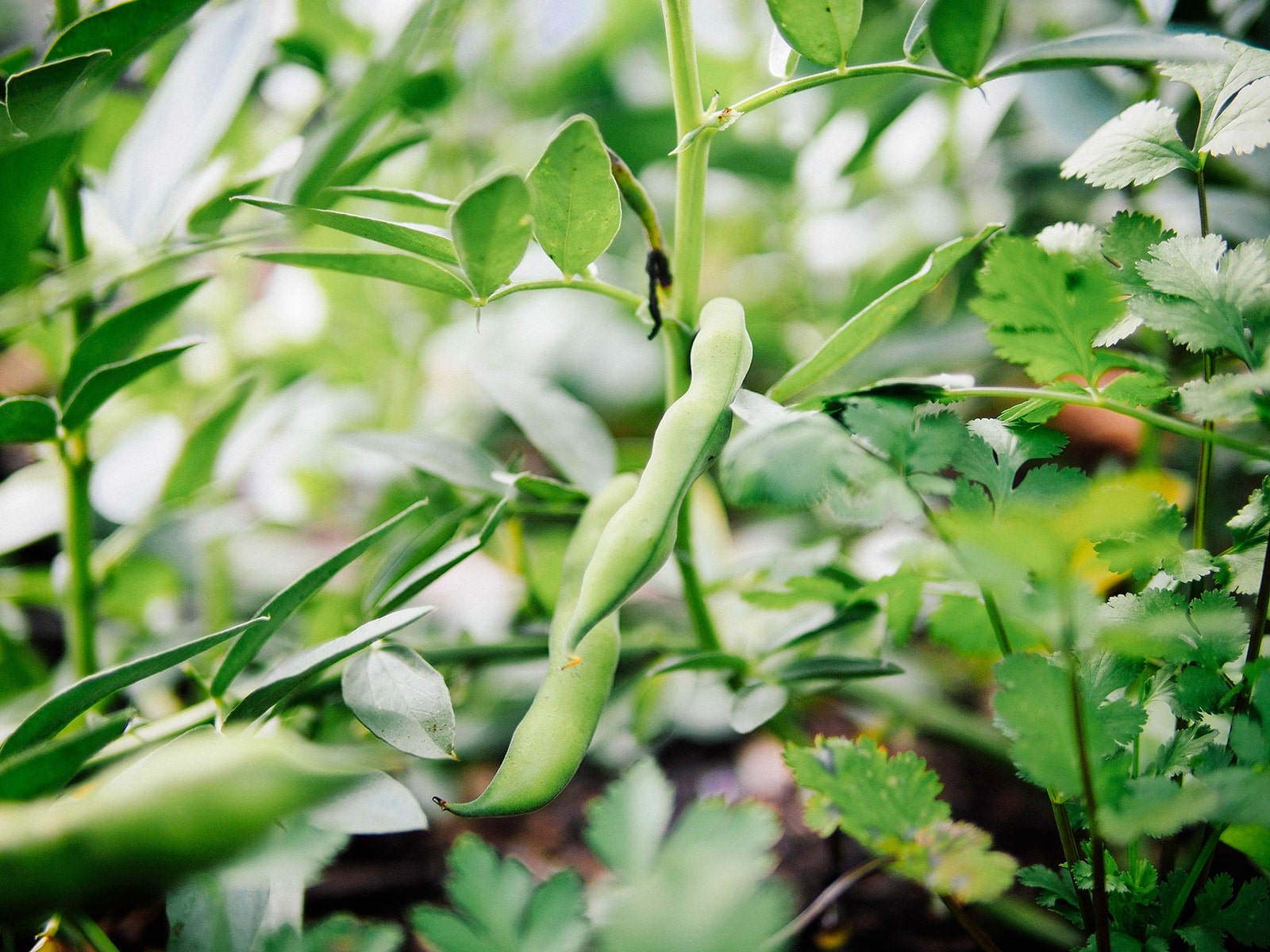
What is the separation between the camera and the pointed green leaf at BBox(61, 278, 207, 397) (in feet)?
1.39

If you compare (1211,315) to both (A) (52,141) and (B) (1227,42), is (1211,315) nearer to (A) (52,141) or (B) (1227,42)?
(B) (1227,42)

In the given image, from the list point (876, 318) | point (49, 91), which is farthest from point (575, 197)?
point (49, 91)

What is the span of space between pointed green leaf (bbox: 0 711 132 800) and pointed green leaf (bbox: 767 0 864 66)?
15.9 inches

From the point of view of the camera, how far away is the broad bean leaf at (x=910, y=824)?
0.99 ft

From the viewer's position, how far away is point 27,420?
411 mm

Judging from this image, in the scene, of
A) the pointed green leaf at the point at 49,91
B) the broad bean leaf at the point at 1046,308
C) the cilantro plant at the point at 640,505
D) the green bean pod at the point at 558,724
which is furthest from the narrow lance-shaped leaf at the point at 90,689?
the broad bean leaf at the point at 1046,308

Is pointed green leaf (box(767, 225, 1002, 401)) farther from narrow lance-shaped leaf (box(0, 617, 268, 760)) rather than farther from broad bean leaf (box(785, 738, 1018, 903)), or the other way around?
narrow lance-shaped leaf (box(0, 617, 268, 760))

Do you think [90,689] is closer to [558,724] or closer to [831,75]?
[558,724]

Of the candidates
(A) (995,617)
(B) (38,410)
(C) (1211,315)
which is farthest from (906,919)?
(B) (38,410)

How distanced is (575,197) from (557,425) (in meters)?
0.19

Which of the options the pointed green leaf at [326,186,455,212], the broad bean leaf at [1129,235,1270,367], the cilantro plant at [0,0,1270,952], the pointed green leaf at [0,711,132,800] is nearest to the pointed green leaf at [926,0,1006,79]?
the cilantro plant at [0,0,1270,952]

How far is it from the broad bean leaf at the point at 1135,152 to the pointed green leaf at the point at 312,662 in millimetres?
359

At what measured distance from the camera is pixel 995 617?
34cm

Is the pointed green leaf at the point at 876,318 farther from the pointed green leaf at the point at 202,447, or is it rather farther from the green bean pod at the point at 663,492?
the pointed green leaf at the point at 202,447
